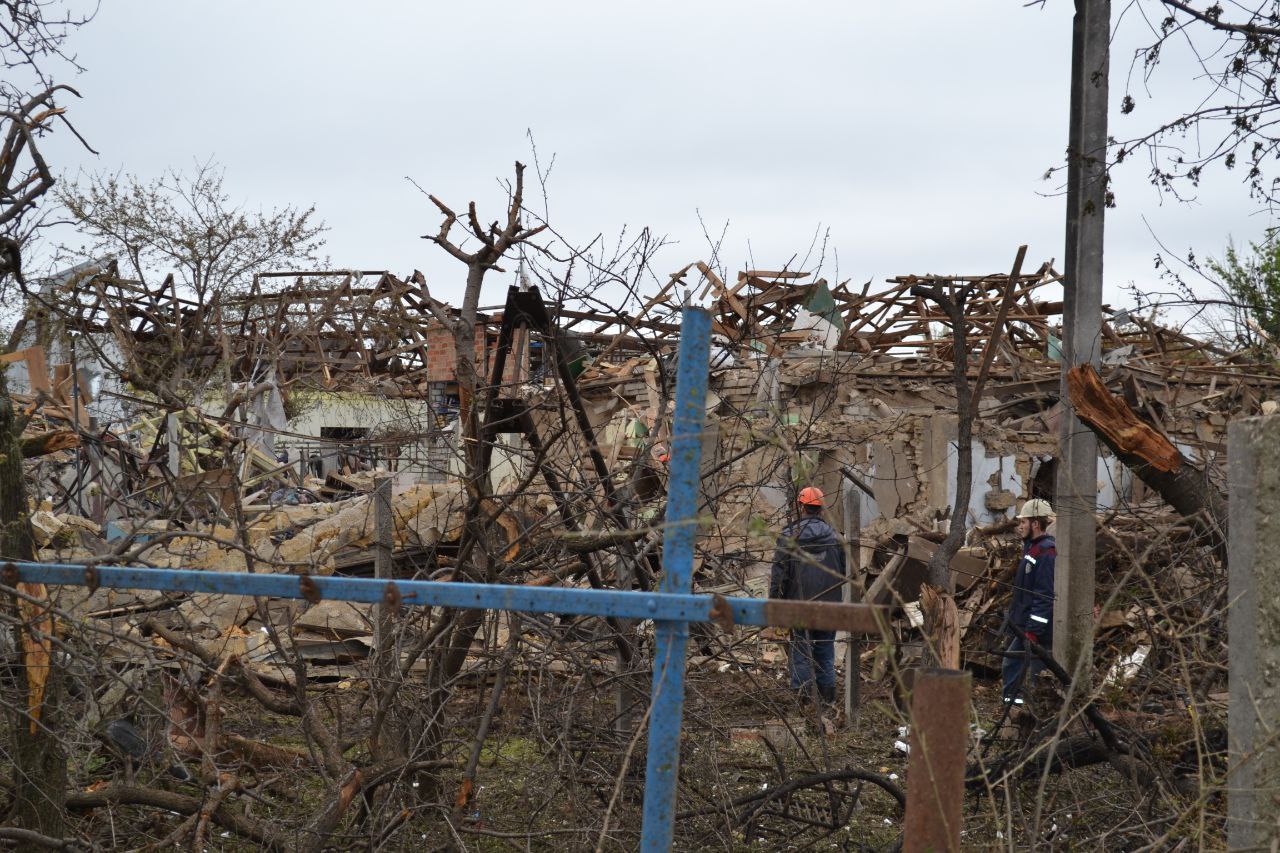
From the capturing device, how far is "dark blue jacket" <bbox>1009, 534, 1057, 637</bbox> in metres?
8.47

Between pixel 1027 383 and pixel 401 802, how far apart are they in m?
11.2

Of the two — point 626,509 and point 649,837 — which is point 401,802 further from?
point 649,837

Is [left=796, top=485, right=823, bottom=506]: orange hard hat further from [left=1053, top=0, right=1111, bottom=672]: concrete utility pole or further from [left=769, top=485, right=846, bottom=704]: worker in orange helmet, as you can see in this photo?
[left=1053, top=0, right=1111, bottom=672]: concrete utility pole

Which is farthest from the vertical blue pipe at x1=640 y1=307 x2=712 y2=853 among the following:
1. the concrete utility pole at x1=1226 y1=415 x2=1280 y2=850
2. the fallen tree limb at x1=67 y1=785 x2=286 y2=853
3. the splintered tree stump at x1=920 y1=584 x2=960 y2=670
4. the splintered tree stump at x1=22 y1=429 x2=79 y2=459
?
the splintered tree stump at x1=920 y1=584 x2=960 y2=670

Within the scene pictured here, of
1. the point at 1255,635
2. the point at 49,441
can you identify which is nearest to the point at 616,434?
the point at 49,441

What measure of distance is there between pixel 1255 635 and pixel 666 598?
1.48 metres

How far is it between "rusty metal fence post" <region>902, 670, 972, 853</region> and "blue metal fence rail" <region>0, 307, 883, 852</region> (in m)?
0.21

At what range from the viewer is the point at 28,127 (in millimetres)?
4434

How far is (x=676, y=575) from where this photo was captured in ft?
7.86

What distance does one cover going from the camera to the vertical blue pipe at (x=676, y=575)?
2324 millimetres

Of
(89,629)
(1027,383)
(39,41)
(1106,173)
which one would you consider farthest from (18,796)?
(1027,383)

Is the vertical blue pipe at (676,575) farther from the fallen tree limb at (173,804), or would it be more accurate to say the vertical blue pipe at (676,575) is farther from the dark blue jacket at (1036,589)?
the dark blue jacket at (1036,589)

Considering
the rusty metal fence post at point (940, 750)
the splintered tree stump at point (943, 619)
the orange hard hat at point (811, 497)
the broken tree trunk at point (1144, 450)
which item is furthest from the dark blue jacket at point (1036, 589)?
the rusty metal fence post at point (940, 750)

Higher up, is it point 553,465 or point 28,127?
point 28,127
